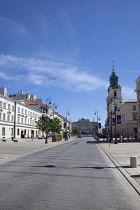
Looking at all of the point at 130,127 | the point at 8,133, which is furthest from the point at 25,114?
the point at 130,127

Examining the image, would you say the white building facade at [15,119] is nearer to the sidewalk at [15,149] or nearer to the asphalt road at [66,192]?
the sidewalk at [15,149]

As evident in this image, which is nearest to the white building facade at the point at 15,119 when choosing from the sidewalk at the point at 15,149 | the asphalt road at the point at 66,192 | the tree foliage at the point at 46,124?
the tree foliage at the point at 46,124

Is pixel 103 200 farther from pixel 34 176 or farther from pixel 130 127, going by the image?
pixel 130 127

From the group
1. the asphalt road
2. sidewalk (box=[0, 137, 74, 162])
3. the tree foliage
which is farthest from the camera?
the tree foliage

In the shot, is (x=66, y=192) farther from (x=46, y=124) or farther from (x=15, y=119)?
(x=15, y=119)

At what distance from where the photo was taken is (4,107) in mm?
55219

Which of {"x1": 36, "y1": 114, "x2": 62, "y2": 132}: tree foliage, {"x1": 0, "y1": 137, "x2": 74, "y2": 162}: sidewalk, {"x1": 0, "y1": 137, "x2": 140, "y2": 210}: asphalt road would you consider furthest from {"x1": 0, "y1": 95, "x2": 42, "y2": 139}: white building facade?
{"x1": 0, "y1": 137, "x2": 140, "y2": 210}: asphalt road

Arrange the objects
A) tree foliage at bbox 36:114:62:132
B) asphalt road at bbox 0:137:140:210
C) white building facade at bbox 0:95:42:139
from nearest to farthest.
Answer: asphalt road at bbox 0:137:140:210 < tree foliage at bbox 36:114:62:132 < white building facade at bbox 0:95:42:139

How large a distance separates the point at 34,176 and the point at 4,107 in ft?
158

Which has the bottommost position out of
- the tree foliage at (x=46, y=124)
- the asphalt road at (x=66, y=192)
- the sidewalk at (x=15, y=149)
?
the sidewalk at (x=15, y=149)

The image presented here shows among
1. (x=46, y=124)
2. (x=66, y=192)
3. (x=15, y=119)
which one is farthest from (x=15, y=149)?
(x=15, y=119)

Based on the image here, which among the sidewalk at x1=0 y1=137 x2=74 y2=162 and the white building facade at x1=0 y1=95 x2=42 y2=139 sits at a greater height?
the white building facade at x1=0 y1=95 x2=42 y2=139

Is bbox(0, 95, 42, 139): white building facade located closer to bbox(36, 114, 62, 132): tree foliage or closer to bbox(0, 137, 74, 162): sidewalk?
bbox(36, 114, 62, 132): tree foliage

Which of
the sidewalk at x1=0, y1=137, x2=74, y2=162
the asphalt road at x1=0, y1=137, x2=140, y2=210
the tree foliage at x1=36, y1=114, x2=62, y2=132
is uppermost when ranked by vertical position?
the tree foliage at x1=36, y1=114, x2=62, y2=132
